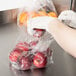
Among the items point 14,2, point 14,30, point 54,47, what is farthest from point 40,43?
point 14,2

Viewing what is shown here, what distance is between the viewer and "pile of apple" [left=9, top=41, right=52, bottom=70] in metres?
0.58

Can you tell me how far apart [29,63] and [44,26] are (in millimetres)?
136

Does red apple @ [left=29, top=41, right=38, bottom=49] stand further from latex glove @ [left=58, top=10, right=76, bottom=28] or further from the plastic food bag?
latex glove @ [left=58, top=10, right=76, bottom=28]

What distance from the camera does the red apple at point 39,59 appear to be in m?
0.58

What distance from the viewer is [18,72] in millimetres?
580

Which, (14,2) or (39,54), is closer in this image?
(39,54)

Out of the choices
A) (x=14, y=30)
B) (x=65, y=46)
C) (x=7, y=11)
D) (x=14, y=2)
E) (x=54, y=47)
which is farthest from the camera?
(x=14, y=2)

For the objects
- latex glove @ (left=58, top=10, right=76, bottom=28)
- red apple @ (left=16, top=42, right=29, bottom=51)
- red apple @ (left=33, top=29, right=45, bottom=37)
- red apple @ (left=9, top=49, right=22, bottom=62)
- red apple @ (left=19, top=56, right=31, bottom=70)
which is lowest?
red apple @ (left=19, top=56, right=31, bottom=70)

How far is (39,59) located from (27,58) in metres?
0.04

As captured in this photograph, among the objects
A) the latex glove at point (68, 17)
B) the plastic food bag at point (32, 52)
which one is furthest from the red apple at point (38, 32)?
the latex glove at point (68, 17)

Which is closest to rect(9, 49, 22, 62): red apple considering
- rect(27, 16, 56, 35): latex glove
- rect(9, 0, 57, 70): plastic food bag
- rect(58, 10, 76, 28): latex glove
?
rect(9, 0, 57, 70): plastic food bag

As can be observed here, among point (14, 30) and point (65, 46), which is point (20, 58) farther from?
point (14, 30)

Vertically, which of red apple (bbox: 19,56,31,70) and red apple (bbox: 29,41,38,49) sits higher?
red apple (bbox: 29,41,38,49)

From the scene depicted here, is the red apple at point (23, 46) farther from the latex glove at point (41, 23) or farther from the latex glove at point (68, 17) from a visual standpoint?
the latex glove at point (68, 17)
